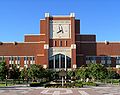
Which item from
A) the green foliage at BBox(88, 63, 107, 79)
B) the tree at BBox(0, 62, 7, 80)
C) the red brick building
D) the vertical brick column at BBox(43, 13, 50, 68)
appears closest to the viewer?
the tree at BBox(0, 62, 7, 80)

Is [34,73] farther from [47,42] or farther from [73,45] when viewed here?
[73,45]

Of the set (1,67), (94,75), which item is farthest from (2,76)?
(94,75)

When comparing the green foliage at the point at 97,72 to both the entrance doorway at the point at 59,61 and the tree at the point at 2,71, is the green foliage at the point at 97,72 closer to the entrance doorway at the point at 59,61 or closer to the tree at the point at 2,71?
the tree at the point at 2,71

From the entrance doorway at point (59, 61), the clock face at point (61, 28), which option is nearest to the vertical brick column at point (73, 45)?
the clock face at point (61, 28)

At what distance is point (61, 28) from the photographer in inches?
4166

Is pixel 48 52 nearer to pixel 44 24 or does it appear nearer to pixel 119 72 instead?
pixel 44 24

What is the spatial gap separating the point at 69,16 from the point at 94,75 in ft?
107

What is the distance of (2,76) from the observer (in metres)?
69.6

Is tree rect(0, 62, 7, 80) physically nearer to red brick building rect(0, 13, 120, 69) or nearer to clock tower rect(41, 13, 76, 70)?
red brick building rect(0, 13, 120, 69)

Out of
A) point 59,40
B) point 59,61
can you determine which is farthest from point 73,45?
point 59,61

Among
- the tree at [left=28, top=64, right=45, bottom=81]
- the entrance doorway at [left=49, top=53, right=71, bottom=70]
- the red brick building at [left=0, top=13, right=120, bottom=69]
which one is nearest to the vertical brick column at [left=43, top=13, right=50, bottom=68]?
the red brick building at [left=0, top=13, right=120, bottom=69]

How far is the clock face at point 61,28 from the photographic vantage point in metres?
106

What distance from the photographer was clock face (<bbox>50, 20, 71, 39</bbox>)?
106 meters

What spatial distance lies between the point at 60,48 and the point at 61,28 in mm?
6544
